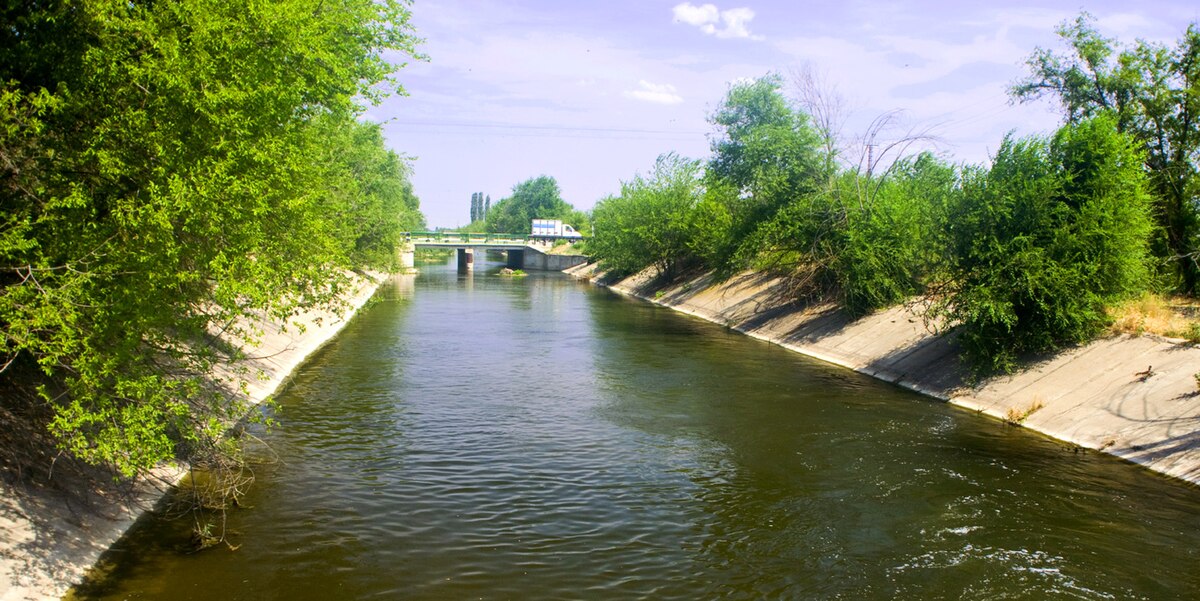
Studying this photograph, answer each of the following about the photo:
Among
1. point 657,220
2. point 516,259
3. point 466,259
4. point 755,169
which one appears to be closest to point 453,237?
point 466,259

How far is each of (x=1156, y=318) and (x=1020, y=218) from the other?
16.3 ft

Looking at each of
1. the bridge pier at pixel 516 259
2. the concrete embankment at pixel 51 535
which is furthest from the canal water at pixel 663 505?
the bridge pier at pixel 516 259

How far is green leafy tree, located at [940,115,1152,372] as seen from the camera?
2584cm

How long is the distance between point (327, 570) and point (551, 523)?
412 centimetres

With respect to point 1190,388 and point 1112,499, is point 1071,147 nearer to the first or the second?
point 1190,388

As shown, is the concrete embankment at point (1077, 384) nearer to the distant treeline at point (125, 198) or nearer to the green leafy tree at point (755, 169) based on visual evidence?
the green leafy tree at point (755, 169)

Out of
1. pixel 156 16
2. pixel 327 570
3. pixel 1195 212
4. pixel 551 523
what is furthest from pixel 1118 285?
pixel 156 16

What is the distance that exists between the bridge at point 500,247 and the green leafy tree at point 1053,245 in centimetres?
10075

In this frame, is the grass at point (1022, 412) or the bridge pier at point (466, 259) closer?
the grass at point (1022, 412)

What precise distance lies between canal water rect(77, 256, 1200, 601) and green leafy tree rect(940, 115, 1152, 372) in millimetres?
3680

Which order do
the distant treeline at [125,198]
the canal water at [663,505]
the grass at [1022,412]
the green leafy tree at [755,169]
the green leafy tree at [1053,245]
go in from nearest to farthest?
the distant treeline at [125,198], the canal water at [663,505], the grass at [1022,412], the green leafy tree at [1053,245], the green leafy tree at [755,169]

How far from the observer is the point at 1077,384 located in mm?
24141

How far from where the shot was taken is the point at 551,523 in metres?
15.4

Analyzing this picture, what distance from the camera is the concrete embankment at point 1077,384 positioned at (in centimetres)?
2009
